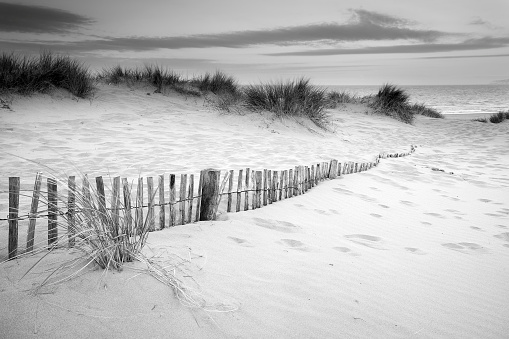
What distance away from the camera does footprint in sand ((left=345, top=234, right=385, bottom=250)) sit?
10.1ft

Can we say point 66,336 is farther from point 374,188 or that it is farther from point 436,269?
point 374,188

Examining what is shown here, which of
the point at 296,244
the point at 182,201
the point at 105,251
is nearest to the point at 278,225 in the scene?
the point at 296,244

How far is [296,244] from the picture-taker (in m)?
2.88

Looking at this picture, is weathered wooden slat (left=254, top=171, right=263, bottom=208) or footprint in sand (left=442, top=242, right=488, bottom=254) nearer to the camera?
footprint in sand (left=442, top=242, right=488, bottom=254)

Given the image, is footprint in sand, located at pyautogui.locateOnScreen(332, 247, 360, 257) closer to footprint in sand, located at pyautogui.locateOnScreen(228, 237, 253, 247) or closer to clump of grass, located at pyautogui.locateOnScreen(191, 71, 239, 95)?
footprint in sand, located at pyautogui.locateOnScreen(228, 237, 253, 247)

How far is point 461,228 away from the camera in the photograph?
3.71 metres

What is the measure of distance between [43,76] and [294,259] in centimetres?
938

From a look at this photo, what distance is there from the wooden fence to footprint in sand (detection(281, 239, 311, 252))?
2.25 feet

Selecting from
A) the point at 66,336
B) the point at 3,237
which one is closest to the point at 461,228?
the point at 66,336

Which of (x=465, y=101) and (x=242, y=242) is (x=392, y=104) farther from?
(x=465, y=101)

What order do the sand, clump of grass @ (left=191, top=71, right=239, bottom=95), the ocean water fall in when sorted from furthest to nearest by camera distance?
the ocean water
clump of grass @ (left=191, top=71, right=239, bottom=95)
the sand

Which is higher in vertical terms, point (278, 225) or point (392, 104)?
point (392, 104)

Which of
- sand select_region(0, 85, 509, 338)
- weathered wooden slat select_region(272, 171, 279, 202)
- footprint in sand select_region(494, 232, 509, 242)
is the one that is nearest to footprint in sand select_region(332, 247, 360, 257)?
sand select_region(0, 85, 509, 338)

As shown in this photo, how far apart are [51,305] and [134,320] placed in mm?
414
